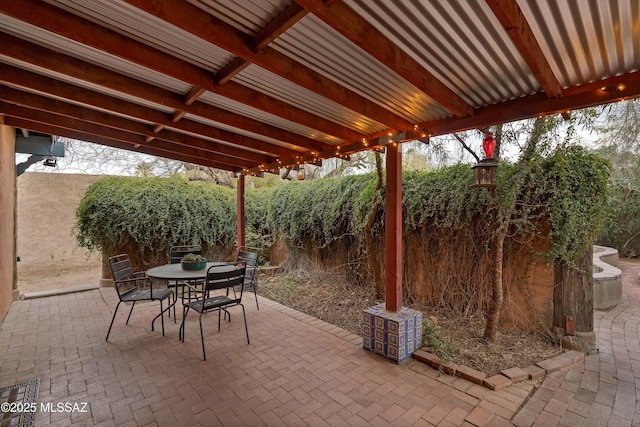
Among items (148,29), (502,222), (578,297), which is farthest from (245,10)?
(578,297)

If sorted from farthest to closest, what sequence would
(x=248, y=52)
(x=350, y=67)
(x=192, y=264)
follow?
1. (x=192, y=264)
2. (x=350, y=67)
3. (x=248, y=52)

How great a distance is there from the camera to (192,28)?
168 cm

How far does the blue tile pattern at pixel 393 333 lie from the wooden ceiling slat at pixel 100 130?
360 centimetres

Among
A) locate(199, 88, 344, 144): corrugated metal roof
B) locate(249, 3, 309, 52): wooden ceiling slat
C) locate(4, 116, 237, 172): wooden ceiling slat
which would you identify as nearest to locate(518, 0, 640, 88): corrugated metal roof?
locate(249, 3, 309, 52): wooden ceiling slat

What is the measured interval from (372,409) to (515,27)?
8.47 ft

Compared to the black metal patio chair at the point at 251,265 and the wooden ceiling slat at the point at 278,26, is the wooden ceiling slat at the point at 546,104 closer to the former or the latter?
the wooden ceiling slat at the point at 278,26

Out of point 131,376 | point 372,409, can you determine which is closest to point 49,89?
point 131,376

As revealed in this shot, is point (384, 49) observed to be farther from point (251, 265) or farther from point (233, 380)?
point (251, 265)

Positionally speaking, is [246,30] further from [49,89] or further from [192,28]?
[49,89]

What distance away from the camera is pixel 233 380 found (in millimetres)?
2561

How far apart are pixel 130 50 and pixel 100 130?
Result: 2517mm

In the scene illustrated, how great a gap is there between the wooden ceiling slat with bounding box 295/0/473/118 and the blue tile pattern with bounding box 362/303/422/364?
6.74 feet

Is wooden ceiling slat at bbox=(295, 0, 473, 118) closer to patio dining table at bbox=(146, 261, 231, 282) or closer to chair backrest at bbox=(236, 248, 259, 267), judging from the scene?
patio dining table at bbox=(146, 261, 231, 282)

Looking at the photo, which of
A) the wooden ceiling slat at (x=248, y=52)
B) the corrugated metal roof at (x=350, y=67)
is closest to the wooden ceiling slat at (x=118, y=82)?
the wooden ceiling slat at (x=248, y=52)
